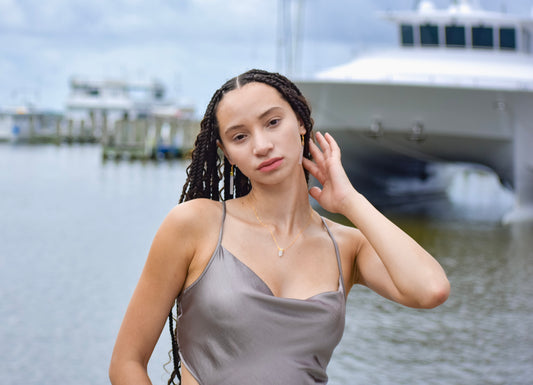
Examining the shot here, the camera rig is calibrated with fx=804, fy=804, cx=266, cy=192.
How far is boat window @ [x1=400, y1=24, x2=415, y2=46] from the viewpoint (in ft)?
67.8

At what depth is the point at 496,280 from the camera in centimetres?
1046

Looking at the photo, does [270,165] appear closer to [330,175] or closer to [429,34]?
[330,175]

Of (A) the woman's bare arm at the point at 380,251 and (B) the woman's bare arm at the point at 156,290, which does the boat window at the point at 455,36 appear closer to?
(A) the woman's bare arm at the point at 380,251

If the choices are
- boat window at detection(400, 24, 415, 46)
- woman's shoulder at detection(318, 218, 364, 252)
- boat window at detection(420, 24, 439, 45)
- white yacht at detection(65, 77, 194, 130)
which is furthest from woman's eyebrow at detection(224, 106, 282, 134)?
white yacht at detection(65, 77, 194, 130)

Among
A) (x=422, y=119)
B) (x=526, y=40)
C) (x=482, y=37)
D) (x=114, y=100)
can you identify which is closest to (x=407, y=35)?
(x=482, y=37)

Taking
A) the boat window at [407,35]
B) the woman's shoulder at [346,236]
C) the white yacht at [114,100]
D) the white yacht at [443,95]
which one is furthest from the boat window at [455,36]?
the white yacht at [114,100]

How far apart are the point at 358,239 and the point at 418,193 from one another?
88.8ft

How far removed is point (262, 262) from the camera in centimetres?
183

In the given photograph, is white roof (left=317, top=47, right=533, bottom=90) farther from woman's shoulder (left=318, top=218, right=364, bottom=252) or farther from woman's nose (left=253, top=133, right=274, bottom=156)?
woman's nose (left=253, top=133, right=274, bottom=156)

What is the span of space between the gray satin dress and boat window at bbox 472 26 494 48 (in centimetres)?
1942

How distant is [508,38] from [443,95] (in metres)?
3.89

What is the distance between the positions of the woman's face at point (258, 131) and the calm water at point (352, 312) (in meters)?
2.44

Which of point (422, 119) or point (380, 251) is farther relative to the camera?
point (422, 119)

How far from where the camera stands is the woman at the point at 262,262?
1734 millimetres
